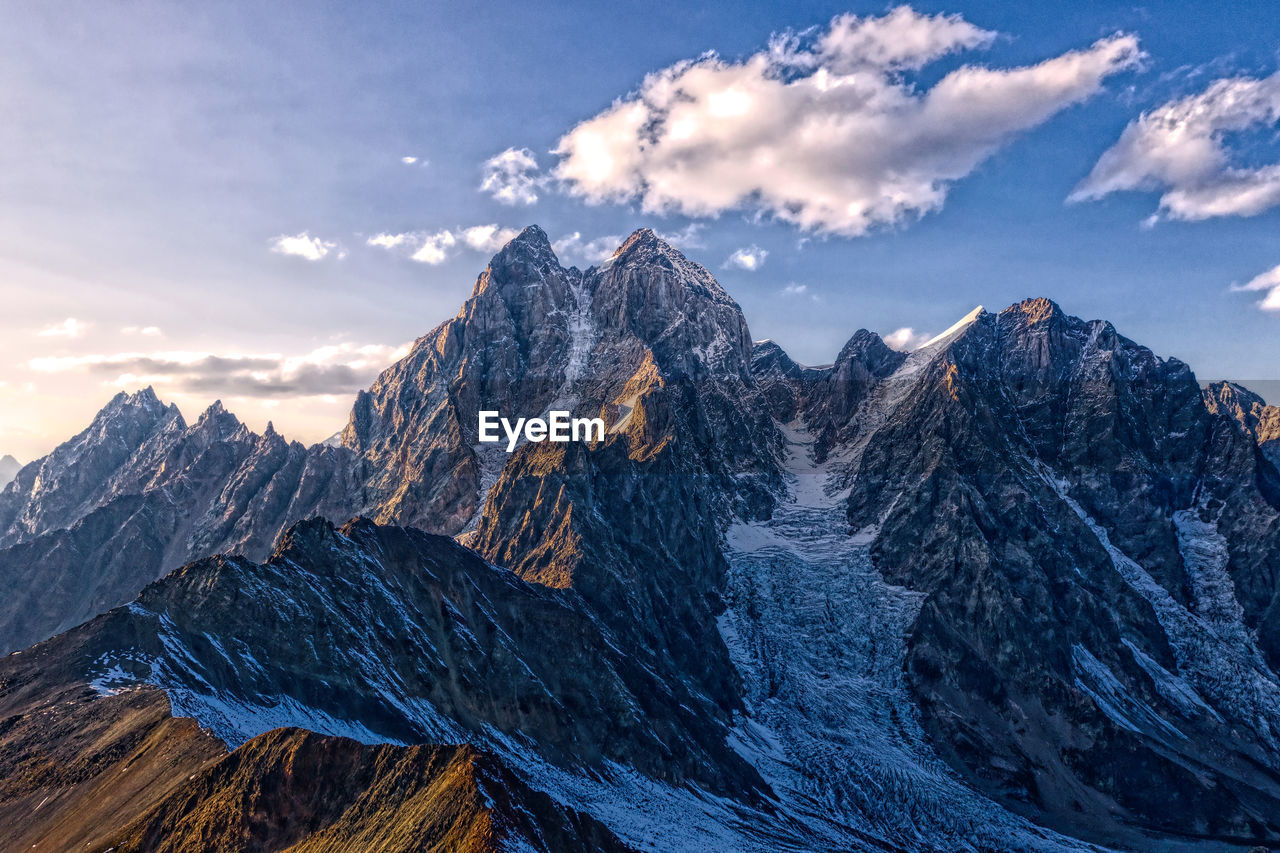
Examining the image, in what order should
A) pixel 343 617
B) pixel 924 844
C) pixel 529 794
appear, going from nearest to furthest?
pixel 529 794 → pixel 343 617 → pixel 924 844

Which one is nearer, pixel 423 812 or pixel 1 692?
pixel 423 812

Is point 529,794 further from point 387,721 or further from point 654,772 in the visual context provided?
point 654,772

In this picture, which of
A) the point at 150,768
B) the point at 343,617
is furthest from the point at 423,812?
the point at 343,617

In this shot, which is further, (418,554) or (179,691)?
(418,554)

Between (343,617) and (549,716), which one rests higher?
(343,617)

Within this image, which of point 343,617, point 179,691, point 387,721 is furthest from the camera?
point 343,617

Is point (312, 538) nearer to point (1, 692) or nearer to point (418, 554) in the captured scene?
point (418, 554)

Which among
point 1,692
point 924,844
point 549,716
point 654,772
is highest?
point 1,692

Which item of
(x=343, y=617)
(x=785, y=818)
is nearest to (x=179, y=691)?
(x=343, y=617)

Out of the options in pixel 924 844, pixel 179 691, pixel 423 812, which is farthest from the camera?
pixel 924 844
